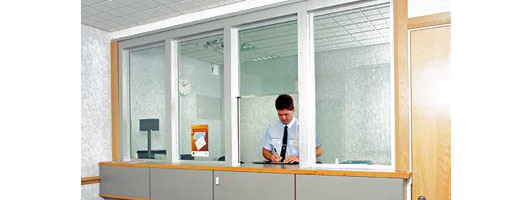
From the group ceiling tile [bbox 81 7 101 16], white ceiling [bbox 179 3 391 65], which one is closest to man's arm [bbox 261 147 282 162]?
white ceiling [bbox 179 3 391 65]

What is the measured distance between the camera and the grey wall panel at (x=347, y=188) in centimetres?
269

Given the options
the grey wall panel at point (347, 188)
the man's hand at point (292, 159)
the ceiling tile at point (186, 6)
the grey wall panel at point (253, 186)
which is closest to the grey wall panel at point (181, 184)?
the grey wall panel at point (253, 186)

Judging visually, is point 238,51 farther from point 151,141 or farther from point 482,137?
point 482,137

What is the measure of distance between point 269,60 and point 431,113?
55.1 inches

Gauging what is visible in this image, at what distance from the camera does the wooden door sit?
2.72 m

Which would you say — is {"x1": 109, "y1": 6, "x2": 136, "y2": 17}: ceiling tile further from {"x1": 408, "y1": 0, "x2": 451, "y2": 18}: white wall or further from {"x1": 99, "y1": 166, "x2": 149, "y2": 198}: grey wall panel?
{"x1": 408, "y1": 0, "x2": 451, "y2": 18}: white wall

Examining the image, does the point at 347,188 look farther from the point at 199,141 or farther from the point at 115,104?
the point at 115,104

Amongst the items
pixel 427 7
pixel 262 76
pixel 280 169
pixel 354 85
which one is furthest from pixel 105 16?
pixel 427 7

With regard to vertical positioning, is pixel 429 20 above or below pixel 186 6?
below

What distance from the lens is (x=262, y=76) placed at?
3.57 meters

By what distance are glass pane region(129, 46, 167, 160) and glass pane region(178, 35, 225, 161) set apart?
0.90 ft

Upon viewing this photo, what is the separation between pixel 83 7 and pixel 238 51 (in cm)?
155

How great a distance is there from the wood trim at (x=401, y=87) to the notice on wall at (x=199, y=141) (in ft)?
6.19
